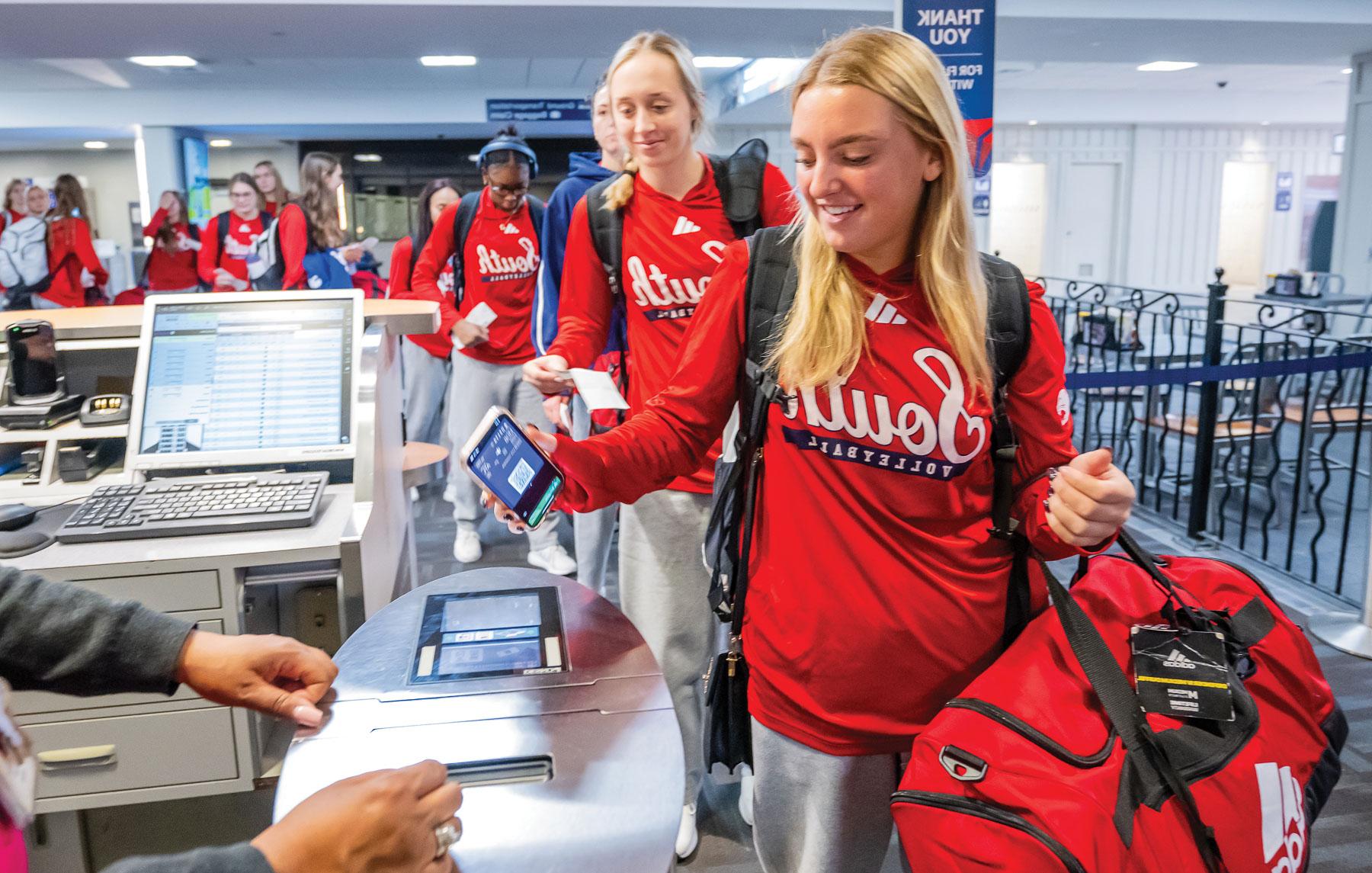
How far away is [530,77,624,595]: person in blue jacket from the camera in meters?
2.72

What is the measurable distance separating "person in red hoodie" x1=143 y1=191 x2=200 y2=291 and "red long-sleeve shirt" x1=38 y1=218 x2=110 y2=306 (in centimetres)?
80

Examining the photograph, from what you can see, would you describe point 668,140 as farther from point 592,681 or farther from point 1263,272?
point 1263,272

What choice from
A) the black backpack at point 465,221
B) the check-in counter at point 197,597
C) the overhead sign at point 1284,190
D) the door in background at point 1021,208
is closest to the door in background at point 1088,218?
the door in background at point 1021,208

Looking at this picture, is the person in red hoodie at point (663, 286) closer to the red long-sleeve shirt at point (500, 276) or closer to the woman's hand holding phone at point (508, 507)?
the woman's hand holding phone at point (508, 507)

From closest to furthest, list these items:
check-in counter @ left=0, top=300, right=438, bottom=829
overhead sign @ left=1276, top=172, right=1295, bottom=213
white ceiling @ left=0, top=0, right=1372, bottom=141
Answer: check-in counter @ left=0, top=300, right=438, bottom=829 < white ceiling @ left=0, top=0, right=1372, bottom=141 < overhead sign @ left=1276, top=172, right=1295, bottom=213

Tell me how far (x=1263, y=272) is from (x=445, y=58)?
44.1 feet

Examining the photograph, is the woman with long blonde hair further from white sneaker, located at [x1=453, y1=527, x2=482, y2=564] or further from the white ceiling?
white sneaker, located at [x1=453, y1=527, x2=482, y2=564]

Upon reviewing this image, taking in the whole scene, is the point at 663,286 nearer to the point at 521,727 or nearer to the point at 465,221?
the point at 521,727

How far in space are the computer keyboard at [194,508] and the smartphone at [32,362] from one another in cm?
38

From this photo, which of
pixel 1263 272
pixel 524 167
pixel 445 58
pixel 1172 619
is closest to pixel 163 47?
pixel 445 58

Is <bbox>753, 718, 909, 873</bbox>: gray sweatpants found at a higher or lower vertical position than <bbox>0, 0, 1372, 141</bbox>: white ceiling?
lower

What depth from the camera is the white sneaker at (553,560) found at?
4285 millimetres

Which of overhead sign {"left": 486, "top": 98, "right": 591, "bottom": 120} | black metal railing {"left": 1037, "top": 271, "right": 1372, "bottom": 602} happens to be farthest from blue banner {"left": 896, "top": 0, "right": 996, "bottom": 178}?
overhead sign {"left": 486, "top": 98, "right": 591, "bottom": 120}

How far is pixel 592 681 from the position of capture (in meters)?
1.22
